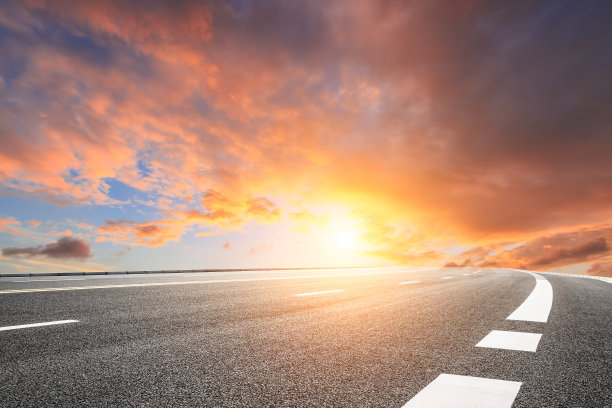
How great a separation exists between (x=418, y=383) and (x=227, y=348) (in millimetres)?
1708

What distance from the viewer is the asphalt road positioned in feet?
7.64

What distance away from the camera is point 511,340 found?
4.04m

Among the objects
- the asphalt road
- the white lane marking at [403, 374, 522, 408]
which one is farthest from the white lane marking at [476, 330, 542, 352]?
the white lane marking at [403, 374, 522, 408]

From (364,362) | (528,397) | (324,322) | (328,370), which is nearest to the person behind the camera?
(528,397)

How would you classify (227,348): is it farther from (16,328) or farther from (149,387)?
(16,328)

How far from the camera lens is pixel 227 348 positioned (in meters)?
3.44

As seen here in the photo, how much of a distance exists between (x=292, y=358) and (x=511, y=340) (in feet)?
8.09

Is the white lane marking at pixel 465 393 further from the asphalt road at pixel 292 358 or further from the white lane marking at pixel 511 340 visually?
the white lane marking at pixel 511 340

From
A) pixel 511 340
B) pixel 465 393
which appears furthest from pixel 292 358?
pixel 511 340

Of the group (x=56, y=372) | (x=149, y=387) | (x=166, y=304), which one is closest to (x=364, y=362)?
(x=149, y=387)

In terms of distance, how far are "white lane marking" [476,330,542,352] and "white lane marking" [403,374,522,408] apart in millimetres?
1216

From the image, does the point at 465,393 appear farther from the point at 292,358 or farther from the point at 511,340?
the point at 511,340

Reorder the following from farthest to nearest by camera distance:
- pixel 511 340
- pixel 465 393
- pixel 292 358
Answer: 1. pixel 511 340
2. pixel 292 358
3. pixel 465 393

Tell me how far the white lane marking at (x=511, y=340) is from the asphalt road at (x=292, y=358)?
1.3 inches
